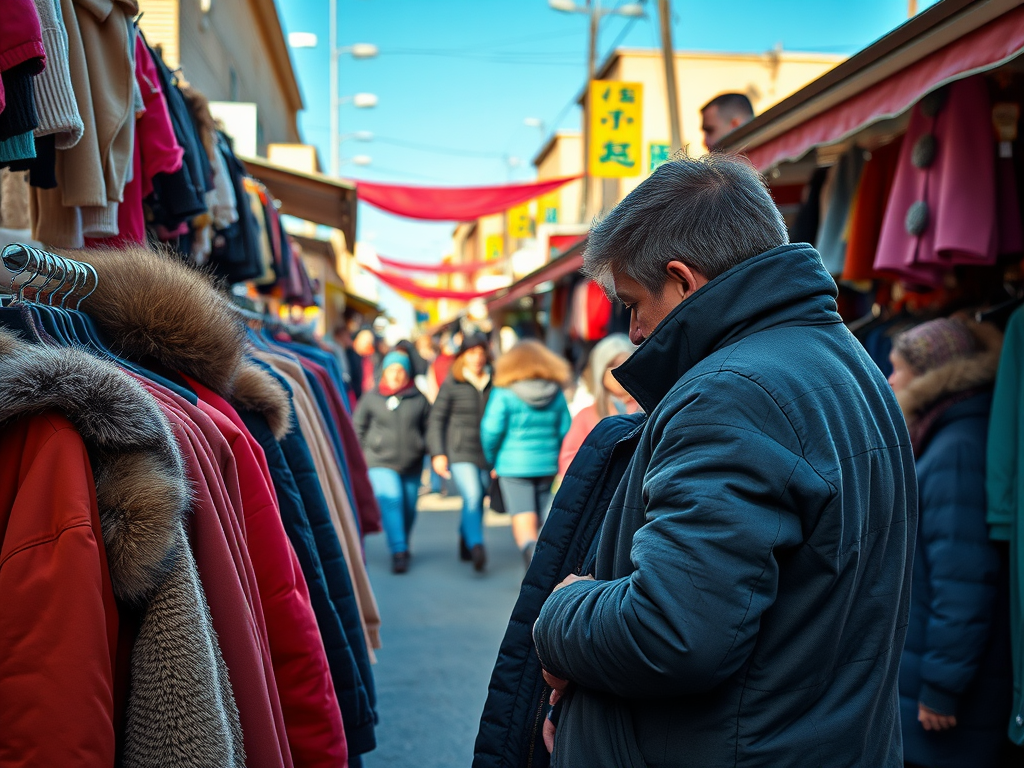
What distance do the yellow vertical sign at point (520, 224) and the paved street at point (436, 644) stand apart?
15.8m

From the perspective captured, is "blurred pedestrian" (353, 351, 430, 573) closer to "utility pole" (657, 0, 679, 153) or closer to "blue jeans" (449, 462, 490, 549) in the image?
"blue jeans" (449, 462, 490, 549)

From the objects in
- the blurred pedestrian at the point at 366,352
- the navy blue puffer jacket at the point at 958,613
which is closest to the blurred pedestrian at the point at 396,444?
the blurred pedestrian at the point at 366,352

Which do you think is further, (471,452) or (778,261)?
(471,452)

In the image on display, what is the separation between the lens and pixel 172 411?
1755mm

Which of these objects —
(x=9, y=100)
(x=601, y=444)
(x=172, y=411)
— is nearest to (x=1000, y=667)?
(x=601, y=444)

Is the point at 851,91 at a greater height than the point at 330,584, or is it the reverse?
the point at 851,91

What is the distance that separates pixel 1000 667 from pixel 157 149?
3.27 m

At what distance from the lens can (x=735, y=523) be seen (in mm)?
1359

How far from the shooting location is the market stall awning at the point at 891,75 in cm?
242

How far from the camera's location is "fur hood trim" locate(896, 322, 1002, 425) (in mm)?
3049

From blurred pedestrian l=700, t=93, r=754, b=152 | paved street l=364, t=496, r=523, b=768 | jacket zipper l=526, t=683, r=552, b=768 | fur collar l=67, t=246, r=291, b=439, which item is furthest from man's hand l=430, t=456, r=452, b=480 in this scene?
jacket zipper l=526, t=683, r=552, b=768

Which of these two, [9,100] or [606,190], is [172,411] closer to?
[9,100]

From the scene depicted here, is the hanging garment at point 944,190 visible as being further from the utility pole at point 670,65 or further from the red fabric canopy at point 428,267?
the red fabric canopy at point 428,267

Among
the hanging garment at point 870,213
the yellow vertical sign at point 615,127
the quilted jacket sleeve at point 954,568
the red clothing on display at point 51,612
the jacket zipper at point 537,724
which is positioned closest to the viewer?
the red clothing on display at point 51,612
